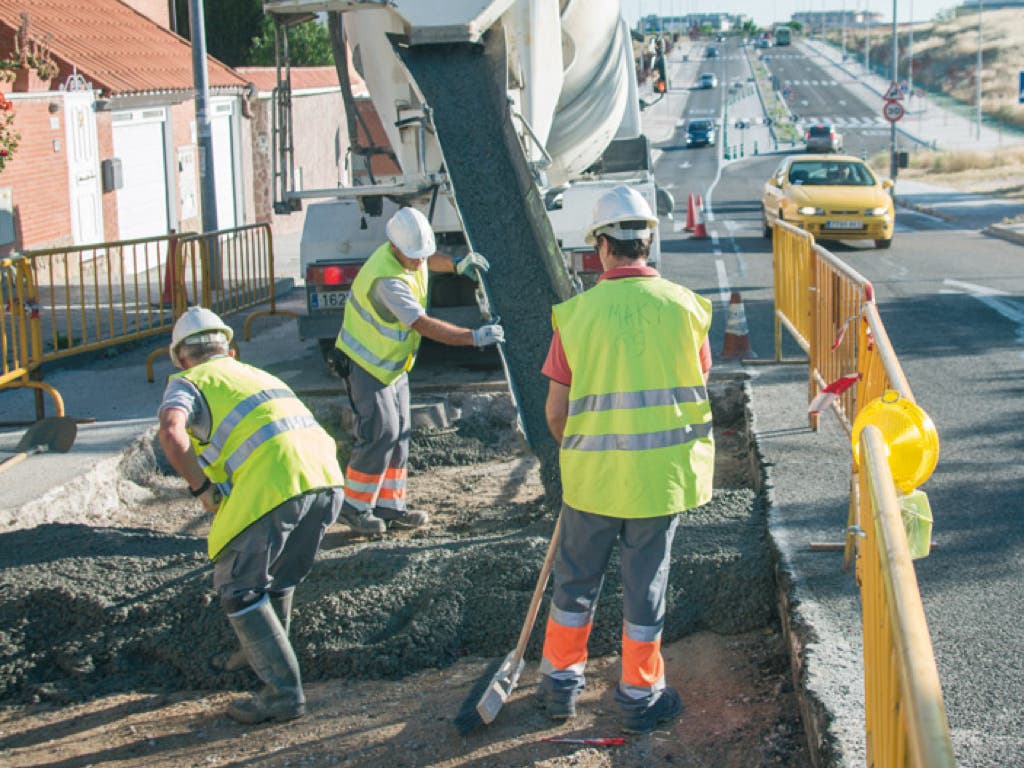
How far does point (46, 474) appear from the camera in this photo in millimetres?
7520

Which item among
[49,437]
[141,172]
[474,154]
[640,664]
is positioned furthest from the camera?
[141,172]

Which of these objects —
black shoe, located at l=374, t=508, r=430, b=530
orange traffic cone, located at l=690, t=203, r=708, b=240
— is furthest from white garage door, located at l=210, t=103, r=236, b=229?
black shoe, located at l=374, t=508, r=430, b=530

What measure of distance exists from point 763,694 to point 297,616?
201cm

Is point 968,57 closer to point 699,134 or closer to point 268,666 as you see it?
point 699,134

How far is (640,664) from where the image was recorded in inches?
175

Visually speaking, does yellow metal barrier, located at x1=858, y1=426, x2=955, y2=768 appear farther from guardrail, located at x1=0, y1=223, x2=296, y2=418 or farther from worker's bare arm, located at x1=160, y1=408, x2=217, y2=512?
guardrail, located at x1=0, y1=223, x2=296, y2=418

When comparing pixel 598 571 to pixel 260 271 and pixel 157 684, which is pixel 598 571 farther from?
pixel 260 271

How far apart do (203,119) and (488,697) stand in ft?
37.7

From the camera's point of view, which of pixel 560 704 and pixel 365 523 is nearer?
pixel 560 704

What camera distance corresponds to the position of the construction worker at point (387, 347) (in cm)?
662

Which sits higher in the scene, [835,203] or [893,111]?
[893,111]

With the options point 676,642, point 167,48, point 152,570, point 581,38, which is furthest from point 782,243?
point 167,48

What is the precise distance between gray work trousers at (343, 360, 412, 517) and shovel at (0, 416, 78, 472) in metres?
2.14

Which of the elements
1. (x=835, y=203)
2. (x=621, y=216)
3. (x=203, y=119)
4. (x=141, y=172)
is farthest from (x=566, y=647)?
(x=141, y=172)
